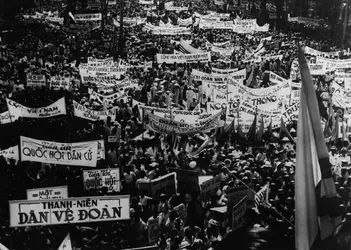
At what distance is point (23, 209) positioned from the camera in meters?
7.89

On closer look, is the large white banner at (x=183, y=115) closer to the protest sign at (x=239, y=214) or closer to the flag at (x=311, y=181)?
the protest sign at (x=239, y=214)

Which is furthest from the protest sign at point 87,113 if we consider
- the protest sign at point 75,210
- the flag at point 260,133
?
the protest sign at point 75,210

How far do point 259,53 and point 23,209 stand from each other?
1455 cm

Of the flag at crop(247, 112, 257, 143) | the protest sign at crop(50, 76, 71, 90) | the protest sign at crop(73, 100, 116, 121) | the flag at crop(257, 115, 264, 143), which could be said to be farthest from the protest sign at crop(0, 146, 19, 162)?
the flag at crop(257, 115, 264, 143)

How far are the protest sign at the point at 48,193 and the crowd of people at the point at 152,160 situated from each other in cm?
49

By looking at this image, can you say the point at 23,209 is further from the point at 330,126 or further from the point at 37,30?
the point at 37,30

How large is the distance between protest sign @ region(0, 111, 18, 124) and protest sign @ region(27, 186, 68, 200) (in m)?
3.02

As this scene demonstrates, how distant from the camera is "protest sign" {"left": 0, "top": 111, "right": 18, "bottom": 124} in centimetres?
1105

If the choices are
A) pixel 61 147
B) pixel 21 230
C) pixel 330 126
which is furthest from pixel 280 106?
pixel 21 230

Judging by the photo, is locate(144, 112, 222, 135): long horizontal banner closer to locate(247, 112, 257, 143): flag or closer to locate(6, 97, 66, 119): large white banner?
locate(247, 112, 257, 143): flag

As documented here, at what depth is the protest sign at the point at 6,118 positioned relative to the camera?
11048mm

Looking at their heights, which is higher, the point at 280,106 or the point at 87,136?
the point at 280,106

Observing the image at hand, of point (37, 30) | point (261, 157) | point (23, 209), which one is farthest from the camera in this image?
point (37, 30)

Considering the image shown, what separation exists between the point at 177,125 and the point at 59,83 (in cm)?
482
